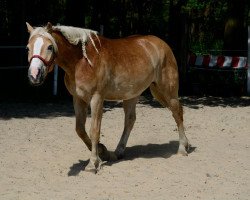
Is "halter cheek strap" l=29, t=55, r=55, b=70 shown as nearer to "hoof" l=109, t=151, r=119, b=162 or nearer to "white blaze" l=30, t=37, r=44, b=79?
"white blaze" l=30, t=37, r=44, b=79

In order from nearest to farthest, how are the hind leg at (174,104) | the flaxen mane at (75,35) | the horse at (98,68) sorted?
the horse at (98,68)
the flaxen mane at (75,35)
the hind leg at (174,104)

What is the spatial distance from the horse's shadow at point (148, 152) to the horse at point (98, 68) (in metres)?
0.18

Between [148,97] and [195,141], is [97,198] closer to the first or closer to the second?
[195,141]

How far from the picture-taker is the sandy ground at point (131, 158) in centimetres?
520

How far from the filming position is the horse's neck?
220 inches

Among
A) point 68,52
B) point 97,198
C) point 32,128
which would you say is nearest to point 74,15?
point 32,128

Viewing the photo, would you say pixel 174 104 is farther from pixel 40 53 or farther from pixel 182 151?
pixel 40 53

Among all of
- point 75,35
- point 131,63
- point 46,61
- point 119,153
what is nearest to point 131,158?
point 119,153

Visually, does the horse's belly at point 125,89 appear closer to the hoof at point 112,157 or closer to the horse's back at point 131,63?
the horse's back at point 131,63

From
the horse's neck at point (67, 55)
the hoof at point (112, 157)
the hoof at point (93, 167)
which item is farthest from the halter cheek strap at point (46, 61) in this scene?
the hoof at point (112, 157)

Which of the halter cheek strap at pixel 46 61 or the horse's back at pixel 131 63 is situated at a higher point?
the halter cheek strap at pixel 46 61

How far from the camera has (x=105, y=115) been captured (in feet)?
31.2

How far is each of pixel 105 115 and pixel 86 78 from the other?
3943 millimetres

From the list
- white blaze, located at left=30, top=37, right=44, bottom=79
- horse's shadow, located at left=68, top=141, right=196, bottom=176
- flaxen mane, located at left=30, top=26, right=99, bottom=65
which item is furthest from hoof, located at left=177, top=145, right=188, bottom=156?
white blaze, located at left=30, top=37, right=44, bottom=79
